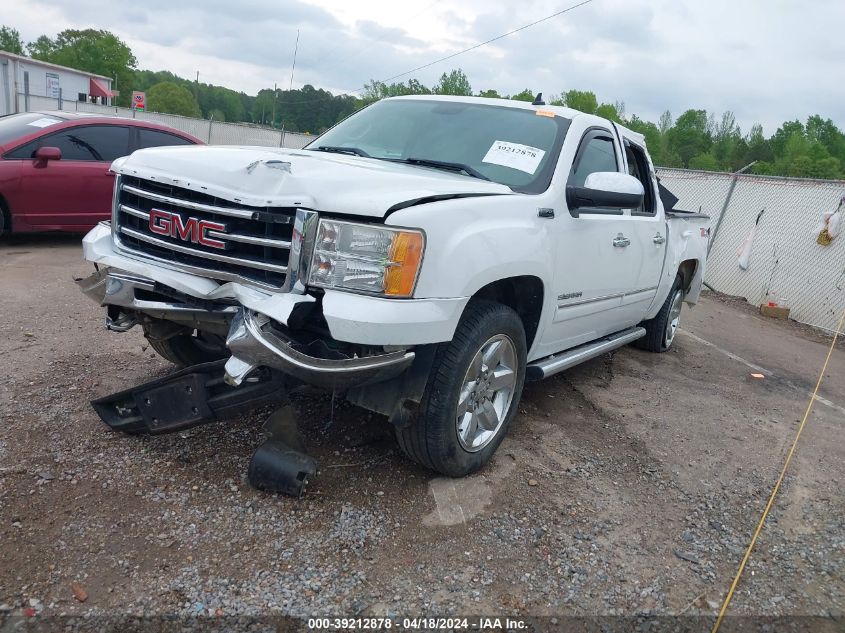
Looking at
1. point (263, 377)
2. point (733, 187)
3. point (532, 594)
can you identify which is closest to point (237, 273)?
point (263, 377)

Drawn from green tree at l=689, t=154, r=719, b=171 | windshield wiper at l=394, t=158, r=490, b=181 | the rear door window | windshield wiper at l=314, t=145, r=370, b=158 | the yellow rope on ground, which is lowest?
the yellow rope on ground

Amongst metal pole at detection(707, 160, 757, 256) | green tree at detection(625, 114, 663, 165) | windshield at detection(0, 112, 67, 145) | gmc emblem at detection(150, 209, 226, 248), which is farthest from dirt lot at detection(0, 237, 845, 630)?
green tree at detection(625, 114, 663, 165)

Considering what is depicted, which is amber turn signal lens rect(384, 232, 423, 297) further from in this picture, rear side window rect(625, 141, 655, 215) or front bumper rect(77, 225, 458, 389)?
rear side window rect(625, 141, 655, 215)

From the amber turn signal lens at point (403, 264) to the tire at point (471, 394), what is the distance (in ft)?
1.52

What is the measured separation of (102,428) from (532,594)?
236 centimetres

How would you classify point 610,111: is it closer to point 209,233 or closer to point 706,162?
point 706,162

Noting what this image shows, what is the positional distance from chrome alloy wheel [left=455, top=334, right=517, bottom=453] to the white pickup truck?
11mm

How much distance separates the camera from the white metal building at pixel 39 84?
22.0 metres

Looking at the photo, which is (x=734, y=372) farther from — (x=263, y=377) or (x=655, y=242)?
(x=263, y=377)

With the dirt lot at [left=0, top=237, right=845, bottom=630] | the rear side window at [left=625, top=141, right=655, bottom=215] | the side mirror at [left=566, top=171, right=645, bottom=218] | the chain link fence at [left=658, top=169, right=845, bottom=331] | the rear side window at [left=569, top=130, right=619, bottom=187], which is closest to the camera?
the dirt lot at [left=0, top=237, right=845, bottom=630]

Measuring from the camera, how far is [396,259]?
2.70 m

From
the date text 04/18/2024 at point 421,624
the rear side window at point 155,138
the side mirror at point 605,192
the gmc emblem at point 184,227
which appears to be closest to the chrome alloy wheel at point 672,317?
the side mirror at point 605,192

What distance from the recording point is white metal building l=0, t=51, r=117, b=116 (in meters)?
22.0

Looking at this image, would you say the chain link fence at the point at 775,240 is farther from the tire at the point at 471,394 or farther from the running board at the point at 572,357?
the tire at the point at 471,394
